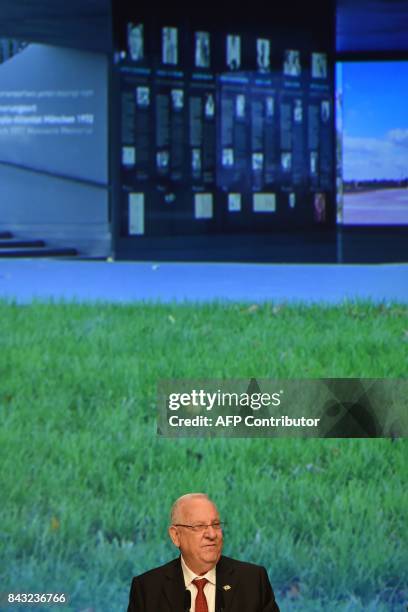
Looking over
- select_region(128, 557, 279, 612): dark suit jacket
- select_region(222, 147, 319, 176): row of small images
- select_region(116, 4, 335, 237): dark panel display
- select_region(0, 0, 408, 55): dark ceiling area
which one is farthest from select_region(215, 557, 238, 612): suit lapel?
select_region(222, 147, 319, 176): row of small images

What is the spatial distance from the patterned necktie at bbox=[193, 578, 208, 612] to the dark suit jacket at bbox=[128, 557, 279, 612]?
24mm

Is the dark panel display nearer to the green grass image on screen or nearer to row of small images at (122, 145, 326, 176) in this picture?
row of small images at (122, 145, 326, 176)

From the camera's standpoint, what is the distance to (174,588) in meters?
2.23

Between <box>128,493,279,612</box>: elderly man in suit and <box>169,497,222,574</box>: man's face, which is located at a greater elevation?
<box>169,497,222,574</box>: man's face

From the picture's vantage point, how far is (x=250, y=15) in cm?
490

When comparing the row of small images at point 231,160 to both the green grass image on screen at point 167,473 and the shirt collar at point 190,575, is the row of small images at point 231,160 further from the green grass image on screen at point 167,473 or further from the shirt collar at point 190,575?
the shirt collar at point 190,575

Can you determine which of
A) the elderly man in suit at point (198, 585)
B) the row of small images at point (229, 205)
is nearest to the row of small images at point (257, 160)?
the row of small images at point (229, 205)

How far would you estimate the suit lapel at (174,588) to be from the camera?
2223 mm

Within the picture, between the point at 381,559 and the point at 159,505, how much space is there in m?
0.51

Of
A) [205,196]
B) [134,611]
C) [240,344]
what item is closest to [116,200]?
[205,196]

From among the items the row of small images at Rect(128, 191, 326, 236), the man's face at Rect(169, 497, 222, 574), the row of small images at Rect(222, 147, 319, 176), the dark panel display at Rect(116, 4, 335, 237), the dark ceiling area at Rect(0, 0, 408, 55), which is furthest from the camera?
the row of small images at Rect(222, 147, 319, 176)

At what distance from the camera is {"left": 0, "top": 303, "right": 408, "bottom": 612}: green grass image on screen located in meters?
2.69

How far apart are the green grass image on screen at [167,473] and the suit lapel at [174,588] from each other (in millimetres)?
454

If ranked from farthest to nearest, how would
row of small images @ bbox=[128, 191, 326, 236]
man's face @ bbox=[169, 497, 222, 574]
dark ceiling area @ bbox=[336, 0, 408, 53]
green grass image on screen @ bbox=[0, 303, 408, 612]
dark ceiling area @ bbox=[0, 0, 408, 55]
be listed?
row of small images @ bbox=[128, 191, 326, 236]
dark ceiling area @ bbox=[0, 0, 408, 55]
dark ceiling area @ bbox=[336, 0, 408, 53]
green grass image on screen @ bbox=[0, 303, 408, 612]
man's face @ bbox=[169, 497, 222, 574]
